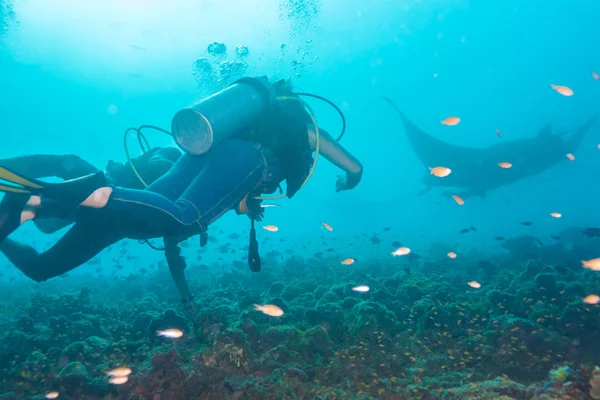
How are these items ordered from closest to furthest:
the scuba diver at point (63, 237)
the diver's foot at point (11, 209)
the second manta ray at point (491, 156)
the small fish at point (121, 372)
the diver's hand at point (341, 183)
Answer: the diver's foot at point (11, 209) < the scuba diver at point (63, 237) < the small fish at point (121, 372) < the diver's hand at point (341, 183) < the second manta ray at point (491, 156)

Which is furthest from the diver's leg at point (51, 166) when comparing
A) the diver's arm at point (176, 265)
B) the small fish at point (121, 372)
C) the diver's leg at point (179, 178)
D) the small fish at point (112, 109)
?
the small fish at point (112, 109)

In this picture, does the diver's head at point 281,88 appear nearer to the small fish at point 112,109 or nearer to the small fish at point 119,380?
the small fish at point 119,380

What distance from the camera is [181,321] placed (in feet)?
19.1

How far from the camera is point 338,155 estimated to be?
4906 mm

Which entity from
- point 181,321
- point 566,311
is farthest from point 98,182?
point 566,311

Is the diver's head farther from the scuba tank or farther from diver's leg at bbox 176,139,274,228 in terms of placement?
diver's leg at bbox 176,139,274,228

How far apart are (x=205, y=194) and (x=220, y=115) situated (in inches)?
39.9

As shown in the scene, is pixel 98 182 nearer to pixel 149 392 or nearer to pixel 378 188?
pixel 149 392

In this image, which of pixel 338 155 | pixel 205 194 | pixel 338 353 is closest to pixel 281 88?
pixel 338 155

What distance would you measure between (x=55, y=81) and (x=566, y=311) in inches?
1996

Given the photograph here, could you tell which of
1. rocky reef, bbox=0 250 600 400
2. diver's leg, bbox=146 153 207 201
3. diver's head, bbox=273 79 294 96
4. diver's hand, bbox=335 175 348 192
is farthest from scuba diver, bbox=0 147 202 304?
→ diver's hand, bbox=335 175 348 192

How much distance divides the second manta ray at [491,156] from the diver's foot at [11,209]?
2252 cm

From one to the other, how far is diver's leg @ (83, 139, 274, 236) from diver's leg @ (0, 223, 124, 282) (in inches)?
14.4

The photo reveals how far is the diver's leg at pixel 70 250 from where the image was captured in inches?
119
